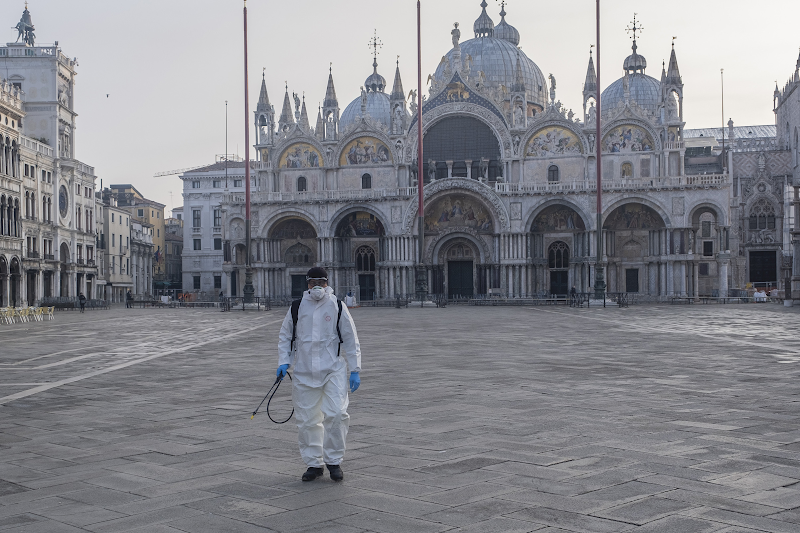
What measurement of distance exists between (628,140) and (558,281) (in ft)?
33.1

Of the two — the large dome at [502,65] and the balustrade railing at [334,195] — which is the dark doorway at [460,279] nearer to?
the balustrade railing at [334,195]

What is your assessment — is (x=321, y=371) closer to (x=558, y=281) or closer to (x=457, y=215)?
(x=457, y=215)

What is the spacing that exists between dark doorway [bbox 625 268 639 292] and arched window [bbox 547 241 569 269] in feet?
12.7

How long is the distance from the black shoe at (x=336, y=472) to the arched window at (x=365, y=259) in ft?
175

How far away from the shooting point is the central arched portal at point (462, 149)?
192 feet

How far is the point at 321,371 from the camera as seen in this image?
285 inches

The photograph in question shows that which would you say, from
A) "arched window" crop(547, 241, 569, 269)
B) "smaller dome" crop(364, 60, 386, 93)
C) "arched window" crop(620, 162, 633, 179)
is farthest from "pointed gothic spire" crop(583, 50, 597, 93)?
"smaller dome" crop(364, 60, 386, 93)

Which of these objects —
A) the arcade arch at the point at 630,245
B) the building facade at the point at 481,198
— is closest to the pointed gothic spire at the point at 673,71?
the building facade at the point at 481,198

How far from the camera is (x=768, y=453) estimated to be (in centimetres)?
747

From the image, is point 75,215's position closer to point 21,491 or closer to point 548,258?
point 548,258

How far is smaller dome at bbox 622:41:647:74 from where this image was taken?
75.2 metres

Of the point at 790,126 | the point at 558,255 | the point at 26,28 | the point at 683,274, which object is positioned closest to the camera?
the point at 683,274

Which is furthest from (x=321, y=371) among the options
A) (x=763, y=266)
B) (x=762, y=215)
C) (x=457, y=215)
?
(x=762, y=215)

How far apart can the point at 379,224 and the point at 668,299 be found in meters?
19.6
